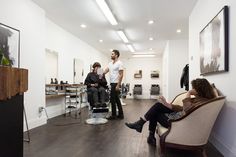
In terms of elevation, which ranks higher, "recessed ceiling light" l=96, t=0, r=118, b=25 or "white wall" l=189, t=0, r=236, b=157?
"recessed ceiling light" l=96, t=0, r=118, b=25

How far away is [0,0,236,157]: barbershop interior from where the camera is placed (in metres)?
2.23

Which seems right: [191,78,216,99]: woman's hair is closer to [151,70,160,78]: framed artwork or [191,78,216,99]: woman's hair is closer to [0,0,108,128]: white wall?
[0,0,108,128]: white wall

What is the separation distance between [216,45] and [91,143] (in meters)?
2.29

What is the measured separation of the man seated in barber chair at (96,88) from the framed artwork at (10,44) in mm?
1564

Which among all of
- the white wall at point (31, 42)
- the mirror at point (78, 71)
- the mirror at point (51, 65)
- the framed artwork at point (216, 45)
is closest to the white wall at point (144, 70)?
the mirror at point (78, 71)

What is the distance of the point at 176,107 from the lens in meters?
2.86

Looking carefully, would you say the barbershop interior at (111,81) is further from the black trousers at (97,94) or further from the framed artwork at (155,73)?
the framed artwork at (155,73)

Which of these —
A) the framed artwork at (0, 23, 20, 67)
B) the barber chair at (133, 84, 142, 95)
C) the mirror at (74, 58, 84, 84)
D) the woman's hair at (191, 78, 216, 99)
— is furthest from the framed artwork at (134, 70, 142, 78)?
the woman's hair at (191, 78, 216, 99)

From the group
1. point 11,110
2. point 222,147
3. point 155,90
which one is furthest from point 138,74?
point 11,110

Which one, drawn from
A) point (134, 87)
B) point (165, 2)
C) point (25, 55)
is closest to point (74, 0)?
point (25, 55)

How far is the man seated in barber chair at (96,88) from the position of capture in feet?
14.2

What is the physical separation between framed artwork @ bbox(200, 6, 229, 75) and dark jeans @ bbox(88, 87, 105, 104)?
2185mm

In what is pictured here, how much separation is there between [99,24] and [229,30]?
3.86 m

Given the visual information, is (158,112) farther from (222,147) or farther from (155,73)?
(155,73)
